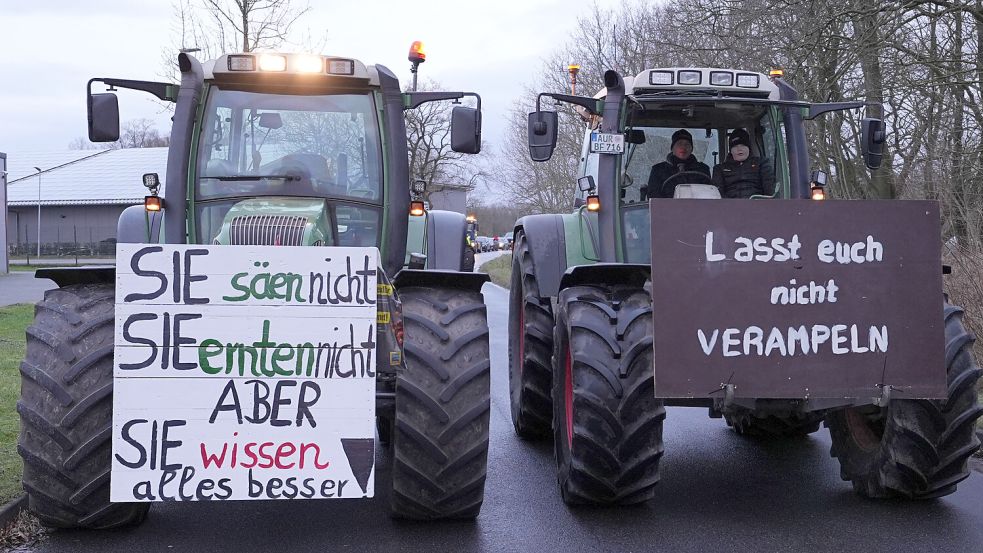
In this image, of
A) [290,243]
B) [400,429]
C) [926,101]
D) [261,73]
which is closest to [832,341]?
[400,429]

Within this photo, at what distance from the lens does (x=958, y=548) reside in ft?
17.2

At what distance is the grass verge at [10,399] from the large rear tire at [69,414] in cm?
80

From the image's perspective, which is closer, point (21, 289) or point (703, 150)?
point (703, 150)

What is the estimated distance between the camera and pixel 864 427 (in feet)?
20.7

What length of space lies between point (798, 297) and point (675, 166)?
7.20 ft

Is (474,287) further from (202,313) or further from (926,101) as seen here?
(926,101)

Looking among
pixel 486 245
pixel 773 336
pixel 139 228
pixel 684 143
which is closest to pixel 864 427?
pixel 773 336

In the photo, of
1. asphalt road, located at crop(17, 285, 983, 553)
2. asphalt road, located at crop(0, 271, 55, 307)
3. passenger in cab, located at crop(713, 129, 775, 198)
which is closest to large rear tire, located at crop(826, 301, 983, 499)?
asphalt road, located at crop(17, 285, 983, 553)

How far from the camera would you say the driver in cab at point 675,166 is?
24.1 ft

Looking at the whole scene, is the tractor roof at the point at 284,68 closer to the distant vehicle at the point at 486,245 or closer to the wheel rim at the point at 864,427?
the wheel rim at the point at 864,427

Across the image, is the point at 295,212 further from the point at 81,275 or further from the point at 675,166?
the point at 675,166

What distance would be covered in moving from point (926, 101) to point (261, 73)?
490 inches

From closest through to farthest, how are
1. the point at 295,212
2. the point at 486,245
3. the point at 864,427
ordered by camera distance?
the point at 295,212 < the point at 864,427 < the point at 486,245

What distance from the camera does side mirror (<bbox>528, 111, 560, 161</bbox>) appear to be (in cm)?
705
